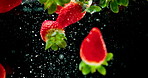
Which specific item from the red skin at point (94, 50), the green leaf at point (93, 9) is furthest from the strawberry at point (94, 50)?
the green leaf at point (93, 9)

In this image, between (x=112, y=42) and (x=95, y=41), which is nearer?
(x=95, y=41)

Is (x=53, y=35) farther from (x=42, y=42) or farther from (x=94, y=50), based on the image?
(x=42, y=42)

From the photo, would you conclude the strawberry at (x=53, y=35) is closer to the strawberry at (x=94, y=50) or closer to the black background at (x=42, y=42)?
the strawberry at (x=94, y=50)

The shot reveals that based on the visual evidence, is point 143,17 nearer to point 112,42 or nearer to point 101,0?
point 112,42

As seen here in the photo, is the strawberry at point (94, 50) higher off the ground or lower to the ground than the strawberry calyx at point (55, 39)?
lower

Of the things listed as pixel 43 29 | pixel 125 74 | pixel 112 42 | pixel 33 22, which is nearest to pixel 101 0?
pixel 43 29

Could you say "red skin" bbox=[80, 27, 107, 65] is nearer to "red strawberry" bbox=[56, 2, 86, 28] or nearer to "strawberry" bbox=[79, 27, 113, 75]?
"strawberry" bbox=[79, 27, 113, 75]

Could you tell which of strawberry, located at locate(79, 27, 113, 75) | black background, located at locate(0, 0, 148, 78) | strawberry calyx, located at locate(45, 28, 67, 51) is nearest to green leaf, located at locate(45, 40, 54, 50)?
strawberry calyx, located at locate(45, 28, 67, 51)

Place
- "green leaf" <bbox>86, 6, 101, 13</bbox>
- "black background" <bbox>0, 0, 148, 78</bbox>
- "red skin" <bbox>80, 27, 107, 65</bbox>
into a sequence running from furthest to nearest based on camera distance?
"black background" <bbox>0, 0, 148, 78</bbox>, "green leaf" <bbox>86, 6, 101, 13</bbox>, "red skin" <bbox>80, 27, 107, 65</bbox>
